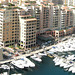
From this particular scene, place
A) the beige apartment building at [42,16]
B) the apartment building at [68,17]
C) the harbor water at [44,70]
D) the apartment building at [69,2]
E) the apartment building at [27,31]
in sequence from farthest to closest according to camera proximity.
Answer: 1. the apartment building at [69,2]
2. the apartment building at [68,17]
3. the beige apartment building at [42,16]
4. the apartment building at [27,31]
5. the harbor water at [44,70]

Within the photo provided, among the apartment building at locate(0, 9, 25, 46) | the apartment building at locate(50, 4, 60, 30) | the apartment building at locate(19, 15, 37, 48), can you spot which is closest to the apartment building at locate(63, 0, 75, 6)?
the apartment building at locate(50, 4, 60, 30)

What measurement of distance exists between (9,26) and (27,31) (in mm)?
5912

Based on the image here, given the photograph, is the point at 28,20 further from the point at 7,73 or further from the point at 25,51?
the point at 7,73

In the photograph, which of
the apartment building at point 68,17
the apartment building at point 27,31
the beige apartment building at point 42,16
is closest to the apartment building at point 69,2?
the apartment building at point 68,17

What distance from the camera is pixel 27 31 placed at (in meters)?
62.2

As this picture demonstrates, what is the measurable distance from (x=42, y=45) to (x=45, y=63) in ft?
42.7

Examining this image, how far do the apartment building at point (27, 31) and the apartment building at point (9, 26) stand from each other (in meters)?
1.95

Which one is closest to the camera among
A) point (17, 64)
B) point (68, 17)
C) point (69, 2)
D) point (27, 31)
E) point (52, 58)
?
point (17, 64)

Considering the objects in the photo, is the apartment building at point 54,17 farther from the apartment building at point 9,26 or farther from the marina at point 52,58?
the apartment building at point 9,26

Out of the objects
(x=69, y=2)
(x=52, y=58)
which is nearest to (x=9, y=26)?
(x=52, y=58)

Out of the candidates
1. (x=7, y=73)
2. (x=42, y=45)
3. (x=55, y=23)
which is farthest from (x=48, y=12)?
(x=7, y=73)

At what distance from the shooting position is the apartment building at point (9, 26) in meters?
62.0

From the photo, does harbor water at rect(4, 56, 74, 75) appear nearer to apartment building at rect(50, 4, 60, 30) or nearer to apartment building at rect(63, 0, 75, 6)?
apartment building at rect(50, 4, 60, 30)

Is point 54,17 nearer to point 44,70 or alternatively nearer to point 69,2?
point 44,70
